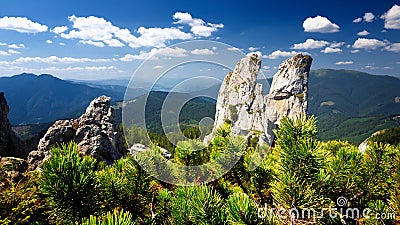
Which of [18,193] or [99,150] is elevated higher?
[18,193]

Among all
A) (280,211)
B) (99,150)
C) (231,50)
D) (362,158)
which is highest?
(231,50)

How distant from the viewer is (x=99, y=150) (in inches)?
607

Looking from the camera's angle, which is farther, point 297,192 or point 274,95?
point 274,95

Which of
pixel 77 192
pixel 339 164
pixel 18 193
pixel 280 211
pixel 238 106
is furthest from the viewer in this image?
pixel 238 106

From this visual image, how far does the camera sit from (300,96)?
71.1m

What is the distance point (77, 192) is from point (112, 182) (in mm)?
539

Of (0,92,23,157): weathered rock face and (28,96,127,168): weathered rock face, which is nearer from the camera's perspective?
(28,96,127,168): weathered rock face

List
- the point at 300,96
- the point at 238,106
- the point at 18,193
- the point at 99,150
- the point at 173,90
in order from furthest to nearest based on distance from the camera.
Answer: the point at 300,96
the point at 238,106
the point at 99,150
the point at 173,90
the point at 18,193

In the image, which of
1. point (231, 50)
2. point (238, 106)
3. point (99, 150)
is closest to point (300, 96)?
point (238, 106)

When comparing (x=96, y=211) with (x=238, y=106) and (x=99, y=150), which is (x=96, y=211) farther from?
(x=238, y=106)

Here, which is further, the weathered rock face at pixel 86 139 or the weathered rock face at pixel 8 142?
the weathered rock face at pixel 8 142

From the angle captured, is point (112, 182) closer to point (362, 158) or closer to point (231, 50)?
point (231, 50)

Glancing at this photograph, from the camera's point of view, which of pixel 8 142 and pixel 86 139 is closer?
pixel 86 139

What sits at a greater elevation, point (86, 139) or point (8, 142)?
point (86, 139)
